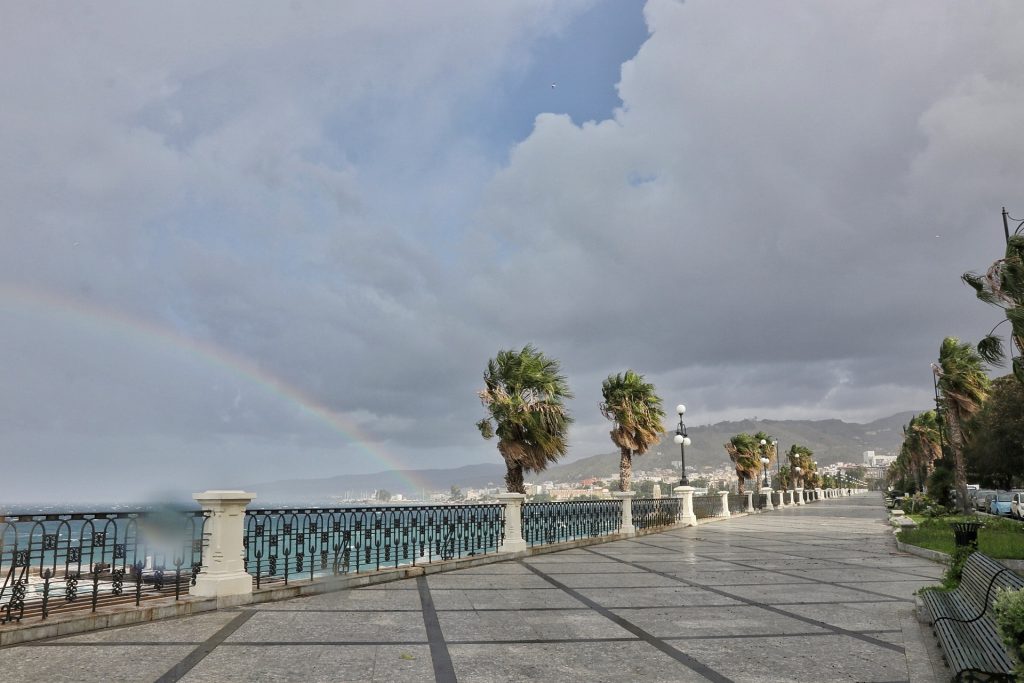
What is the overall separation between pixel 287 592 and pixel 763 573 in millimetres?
8659

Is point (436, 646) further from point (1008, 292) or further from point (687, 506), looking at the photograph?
point (687, 506)

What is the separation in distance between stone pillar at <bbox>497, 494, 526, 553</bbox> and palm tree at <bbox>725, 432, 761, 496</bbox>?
38.8 m

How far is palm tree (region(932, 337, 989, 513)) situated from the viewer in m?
33.0

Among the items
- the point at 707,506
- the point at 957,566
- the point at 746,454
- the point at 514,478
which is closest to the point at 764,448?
the point at 746,454

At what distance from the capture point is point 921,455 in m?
Result: 67.4

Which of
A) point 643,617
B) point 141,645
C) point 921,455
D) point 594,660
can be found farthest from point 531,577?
point 921,455

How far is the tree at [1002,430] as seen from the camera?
4312cm

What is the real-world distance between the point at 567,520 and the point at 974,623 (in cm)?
1292

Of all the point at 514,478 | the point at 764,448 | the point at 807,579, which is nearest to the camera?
the point at 807,579

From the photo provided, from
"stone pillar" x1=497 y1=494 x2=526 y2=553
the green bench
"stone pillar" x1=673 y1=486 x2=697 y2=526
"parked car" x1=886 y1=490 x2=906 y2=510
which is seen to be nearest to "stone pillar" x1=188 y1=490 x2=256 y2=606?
"stone pillar" x1=497 y1=494 x2=526 y2=553

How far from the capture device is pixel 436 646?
650cm

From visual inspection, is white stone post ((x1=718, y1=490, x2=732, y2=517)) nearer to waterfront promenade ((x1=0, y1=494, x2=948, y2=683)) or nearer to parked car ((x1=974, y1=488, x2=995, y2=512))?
parked car ((x1=974, y1=488, x2=995, y2=512))

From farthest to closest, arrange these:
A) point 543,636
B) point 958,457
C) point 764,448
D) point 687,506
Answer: point 764,448 → point 958,457 → point 687,506 → point 543,636

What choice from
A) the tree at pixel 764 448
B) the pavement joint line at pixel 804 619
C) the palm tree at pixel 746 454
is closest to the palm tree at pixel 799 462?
the tree at pixel 764 448
